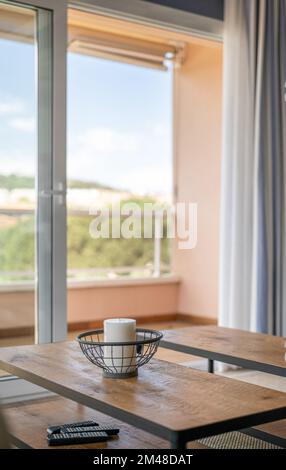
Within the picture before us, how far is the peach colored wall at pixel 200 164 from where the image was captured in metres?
6.29

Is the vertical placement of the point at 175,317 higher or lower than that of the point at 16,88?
lower

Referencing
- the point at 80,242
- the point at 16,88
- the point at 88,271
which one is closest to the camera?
the point at 16,88

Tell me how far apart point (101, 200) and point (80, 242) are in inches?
25.9

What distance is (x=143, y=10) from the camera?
13.6ft

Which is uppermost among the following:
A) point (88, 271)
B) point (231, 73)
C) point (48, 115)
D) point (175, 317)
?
point (231, 73)

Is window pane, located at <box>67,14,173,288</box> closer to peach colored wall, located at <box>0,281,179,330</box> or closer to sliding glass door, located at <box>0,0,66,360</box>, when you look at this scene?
peach colored wall, located at <box>0,281,179,330</box>

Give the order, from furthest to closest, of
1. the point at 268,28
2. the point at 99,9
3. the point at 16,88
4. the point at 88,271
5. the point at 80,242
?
the point at 80,242, the point at 88,271, the point at 268,28, the point at 99,9, the point at 16,88

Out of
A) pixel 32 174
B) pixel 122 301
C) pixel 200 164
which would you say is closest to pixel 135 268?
pixel 122 301

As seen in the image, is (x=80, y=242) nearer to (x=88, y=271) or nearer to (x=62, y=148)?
(x=88, y=271)

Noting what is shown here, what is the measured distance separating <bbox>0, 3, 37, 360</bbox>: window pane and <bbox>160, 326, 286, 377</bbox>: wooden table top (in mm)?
911

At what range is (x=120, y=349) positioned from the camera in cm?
231

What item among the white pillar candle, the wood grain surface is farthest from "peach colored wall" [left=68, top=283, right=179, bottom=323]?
the white pillar candle

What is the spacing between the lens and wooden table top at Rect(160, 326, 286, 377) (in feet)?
8.64

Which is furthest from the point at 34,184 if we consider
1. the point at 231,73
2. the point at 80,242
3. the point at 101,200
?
the point at 80,242
